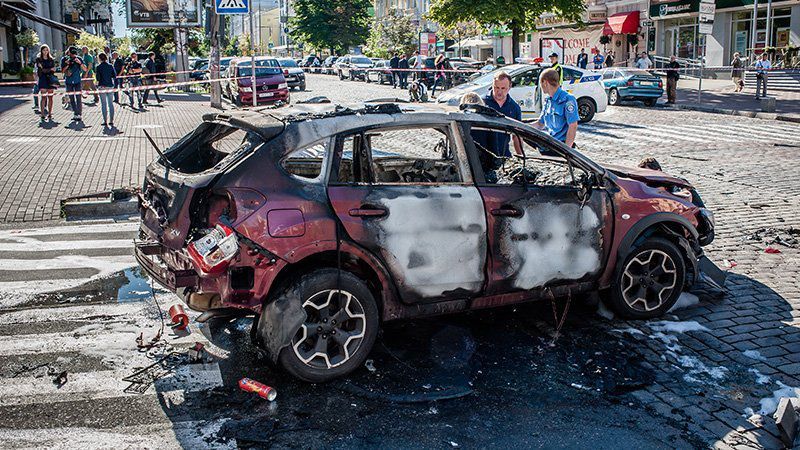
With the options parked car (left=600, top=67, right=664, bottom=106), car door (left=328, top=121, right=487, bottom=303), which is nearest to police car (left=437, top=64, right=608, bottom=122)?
parked car (left=600, top=67, right=664, bottom=106)

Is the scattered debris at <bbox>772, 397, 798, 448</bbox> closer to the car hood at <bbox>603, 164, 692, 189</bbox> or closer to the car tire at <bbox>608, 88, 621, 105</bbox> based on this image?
the car hood at <bbox>603, 164, 692, 189</bbox>

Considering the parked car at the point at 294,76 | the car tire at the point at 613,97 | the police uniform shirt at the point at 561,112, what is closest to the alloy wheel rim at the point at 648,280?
the police uniform shirt at the point at 561,112

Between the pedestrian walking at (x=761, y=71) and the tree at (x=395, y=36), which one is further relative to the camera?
the tree at (x=395, y=36)

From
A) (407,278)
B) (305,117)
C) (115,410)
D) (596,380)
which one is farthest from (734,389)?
(115,410)

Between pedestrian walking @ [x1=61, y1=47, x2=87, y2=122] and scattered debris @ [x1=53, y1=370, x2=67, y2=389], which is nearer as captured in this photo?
scattered debris @ [x1=53, y1=370, x2=67, y2=389]

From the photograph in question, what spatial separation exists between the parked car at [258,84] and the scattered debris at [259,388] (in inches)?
1029

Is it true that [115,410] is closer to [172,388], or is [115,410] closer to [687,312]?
[172,388]

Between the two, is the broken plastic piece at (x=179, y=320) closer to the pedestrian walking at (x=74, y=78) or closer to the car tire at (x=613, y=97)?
the pedestrian walking at (x=74, y=78)

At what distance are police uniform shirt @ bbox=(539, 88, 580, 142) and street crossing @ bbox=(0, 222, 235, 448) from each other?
4.45m

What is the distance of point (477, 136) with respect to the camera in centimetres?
647

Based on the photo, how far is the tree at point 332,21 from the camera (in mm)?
93688

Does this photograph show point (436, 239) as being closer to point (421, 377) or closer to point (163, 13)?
point (421, 377)

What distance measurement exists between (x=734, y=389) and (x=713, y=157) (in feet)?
37.1

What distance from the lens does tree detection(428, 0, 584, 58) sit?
40.5 m
